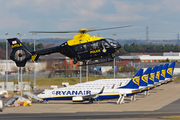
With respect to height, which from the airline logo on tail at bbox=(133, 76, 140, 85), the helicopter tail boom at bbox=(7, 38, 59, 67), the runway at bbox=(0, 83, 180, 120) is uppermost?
the helicopter tail boom at bbox=(7, 38, 59, 67)

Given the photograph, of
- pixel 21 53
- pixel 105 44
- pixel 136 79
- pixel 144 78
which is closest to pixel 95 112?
pixel 105 44

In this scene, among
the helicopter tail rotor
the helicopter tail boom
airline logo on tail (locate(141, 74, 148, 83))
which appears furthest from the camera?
airline logo on tail (locate(141, 74, 148, 83))

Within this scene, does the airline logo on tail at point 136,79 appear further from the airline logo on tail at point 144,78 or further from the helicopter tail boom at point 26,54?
the helicopter tail boom at point 26,54

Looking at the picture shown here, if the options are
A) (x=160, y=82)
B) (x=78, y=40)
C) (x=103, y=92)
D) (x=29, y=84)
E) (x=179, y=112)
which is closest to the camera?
(x=78, y=40)

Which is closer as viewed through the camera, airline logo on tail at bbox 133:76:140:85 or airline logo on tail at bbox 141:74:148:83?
airline logo on tail at bbox 133:76:140:85

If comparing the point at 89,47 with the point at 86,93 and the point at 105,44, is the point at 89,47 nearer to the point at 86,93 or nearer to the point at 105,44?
the point at 105,44

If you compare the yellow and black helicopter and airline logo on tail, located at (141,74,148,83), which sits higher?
the yellow and black helicopter

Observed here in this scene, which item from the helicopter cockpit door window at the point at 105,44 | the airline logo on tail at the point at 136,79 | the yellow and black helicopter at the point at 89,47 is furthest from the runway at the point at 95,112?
the helicopter cockpit door window at the point at 105,44

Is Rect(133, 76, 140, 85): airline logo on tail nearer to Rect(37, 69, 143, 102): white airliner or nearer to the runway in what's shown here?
Rect(37, 69, 143, 102): white airliner

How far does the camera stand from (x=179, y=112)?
60.2 metres

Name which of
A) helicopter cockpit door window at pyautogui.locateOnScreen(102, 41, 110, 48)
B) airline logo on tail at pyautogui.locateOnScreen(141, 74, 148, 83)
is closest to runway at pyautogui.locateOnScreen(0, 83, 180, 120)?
airline logo on tail at pyautogui.locateOnScreen(141, 74, 148, 83)

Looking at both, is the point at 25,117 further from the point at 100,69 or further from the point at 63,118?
the point at 100,69

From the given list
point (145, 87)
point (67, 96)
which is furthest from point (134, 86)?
point (67, 96)

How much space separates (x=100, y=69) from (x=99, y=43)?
119482 mm
